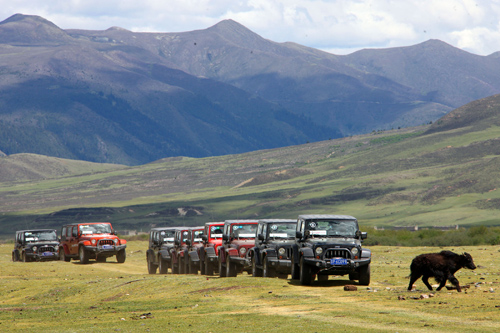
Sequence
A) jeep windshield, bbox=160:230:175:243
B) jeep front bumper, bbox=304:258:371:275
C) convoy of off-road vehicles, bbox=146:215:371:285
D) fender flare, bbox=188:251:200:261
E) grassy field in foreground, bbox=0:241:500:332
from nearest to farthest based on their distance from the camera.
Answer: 1. grassy field in foreground, bbox=0:241:500:332
2. jeep front bumper, bbox=304:258:371:275
3. convoy of off-road vehicles, bbox=146:215:371:285
4. fender flare, bbox=188:251:200:261
5. jeep windshield, bbox=160:230:175:243

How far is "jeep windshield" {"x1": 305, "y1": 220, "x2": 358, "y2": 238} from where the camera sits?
2112cm

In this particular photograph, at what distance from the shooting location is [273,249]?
74.9ft

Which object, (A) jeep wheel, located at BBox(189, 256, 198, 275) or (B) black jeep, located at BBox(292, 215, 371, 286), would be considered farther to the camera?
(A) jeep wheel, located at BBox(189, 256, 198, 275)

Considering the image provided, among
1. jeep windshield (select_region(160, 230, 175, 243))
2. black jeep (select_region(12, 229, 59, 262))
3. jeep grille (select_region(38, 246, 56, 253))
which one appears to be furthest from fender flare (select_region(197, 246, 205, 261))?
jeep grille (select_region(38, 246, 56, 253))

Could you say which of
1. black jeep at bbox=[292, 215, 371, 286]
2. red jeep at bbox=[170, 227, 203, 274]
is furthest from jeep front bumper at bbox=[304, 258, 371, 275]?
red jeep at bbox=[170, 227, 203, 274]

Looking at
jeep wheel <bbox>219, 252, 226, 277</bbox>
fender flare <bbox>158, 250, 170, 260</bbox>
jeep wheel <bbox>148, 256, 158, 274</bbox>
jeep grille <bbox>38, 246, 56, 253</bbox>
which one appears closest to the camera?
jeep wheel <bbox>219, 252, 226, 277</bbox>

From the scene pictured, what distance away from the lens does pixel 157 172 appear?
18912 cm

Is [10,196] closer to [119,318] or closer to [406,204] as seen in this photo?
[406,204]

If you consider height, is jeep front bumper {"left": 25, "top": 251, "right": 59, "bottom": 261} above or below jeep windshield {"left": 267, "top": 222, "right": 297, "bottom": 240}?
below

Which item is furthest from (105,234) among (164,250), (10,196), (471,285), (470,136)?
(10,196)

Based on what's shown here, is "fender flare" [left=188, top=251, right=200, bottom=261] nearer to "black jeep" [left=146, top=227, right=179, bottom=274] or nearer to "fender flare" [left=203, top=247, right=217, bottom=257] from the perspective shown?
"fender flare" [left=203, top=247, right=217, bottom=257]

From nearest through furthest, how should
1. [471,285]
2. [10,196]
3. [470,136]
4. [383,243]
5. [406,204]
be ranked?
[471,285], [383,243], [406,204], [470,136], [10,196]

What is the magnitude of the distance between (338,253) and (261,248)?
3616 millimetres

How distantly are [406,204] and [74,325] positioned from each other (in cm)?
9775
